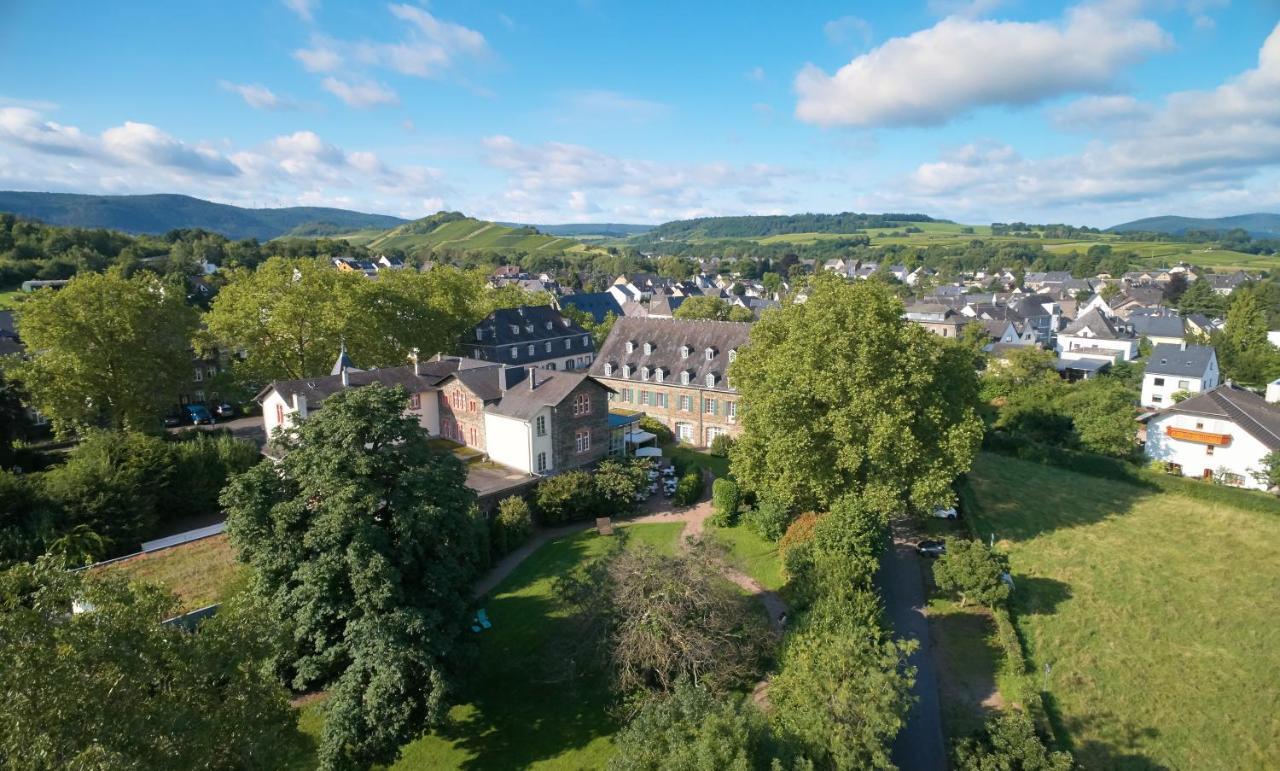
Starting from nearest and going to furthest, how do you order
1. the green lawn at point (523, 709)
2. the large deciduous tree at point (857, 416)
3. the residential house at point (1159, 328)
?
1. the green lawn at point (523, 709)
2. the large deciduous tree at point (857, 416)
3. the residential house at point (1159, 328)

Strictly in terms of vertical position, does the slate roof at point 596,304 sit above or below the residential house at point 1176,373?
above

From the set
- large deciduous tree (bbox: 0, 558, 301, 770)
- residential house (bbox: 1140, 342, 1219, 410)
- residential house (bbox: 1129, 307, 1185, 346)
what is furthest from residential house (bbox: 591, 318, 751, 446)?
residential house (bbox: 1129, 307, 1185, 346)

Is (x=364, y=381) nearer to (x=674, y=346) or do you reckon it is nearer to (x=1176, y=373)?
(x=674, y=346)

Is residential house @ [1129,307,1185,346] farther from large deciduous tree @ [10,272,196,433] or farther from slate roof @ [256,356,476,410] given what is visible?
large deciduous tree @ [10,272,196,433]

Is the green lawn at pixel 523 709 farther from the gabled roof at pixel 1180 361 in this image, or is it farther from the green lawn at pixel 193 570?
the gabled roof at pixel 1180 361

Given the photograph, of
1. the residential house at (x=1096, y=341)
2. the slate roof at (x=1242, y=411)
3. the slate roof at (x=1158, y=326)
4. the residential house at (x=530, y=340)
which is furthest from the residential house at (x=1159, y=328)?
the residential house at (x=530, y=340)
